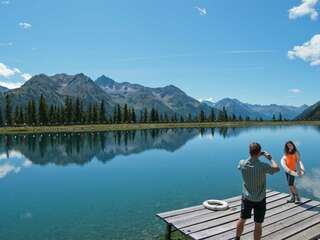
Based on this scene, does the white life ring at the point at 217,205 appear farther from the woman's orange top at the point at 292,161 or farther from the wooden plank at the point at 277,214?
the woman's orange top at the point at 292,161

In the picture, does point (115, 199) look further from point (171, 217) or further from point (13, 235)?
point (171, 217)

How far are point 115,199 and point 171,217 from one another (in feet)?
27.8

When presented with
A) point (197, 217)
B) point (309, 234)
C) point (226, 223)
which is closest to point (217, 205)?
point (197, 217)

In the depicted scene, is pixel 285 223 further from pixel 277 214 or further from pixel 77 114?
pixel 77 114

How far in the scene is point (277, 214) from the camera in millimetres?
11086

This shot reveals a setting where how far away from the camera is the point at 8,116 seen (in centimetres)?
11294

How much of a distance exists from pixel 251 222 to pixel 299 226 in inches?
62.4

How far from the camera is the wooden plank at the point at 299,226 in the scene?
9195 millimetres

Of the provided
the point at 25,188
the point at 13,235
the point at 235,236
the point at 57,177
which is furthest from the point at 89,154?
the point at 235,236

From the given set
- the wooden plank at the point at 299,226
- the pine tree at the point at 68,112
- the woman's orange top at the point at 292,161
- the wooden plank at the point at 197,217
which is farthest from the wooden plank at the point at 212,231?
the pine tree at the point at 68,112

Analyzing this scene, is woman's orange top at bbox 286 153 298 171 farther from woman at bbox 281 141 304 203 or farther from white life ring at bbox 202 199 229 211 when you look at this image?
white life ring at bbox 202 199 229 211

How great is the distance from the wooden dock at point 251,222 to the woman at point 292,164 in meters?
0.58

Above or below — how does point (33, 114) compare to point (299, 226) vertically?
above

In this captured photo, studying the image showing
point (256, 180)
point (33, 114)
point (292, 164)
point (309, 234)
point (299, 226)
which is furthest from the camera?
point (33, 114)
